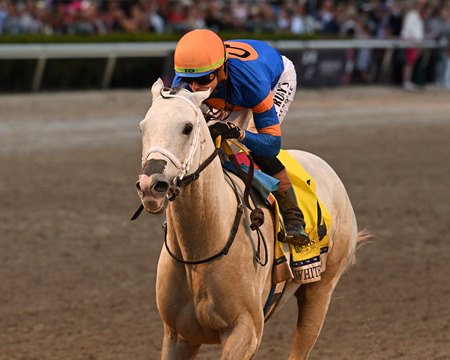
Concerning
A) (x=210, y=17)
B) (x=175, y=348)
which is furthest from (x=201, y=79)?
(x=210, y=17)

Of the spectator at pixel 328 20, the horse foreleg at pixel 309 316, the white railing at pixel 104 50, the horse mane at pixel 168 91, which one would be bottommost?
the spectator at pixel 328 20

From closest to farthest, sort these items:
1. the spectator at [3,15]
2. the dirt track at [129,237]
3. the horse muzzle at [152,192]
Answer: the horse muzzle at [152,192] → the dirt track at [129,237] → the spectator at [3,15]

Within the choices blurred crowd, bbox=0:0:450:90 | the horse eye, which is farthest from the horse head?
blurred crowd, bbox=0:0:450:90

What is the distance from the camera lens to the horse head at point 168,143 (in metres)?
3.80

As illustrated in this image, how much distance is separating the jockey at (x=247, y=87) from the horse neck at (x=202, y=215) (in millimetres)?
241

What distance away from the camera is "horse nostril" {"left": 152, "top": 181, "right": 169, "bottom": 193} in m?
3.81

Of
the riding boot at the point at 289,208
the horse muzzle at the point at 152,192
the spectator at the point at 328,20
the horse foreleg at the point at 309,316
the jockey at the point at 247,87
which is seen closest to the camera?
the horse muzzle at the point at 152,192

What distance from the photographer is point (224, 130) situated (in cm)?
455

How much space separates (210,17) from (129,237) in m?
11.6

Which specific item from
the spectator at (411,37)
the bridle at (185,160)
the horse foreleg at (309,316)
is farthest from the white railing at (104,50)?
the bridle at (185,160)

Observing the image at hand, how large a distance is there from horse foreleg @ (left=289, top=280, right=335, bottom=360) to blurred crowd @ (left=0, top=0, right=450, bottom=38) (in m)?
13.3

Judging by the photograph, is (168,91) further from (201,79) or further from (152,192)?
(152,192)

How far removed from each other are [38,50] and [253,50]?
12.6 metres

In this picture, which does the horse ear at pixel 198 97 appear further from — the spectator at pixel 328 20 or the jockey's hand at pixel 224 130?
the spectator at pixel 328 20
